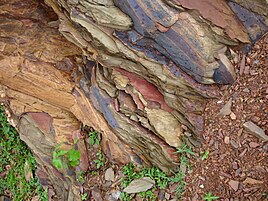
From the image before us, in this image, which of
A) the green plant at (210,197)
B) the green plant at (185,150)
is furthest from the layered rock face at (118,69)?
the green plant at (210,197)

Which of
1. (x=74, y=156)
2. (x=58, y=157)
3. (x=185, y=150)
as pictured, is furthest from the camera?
(x=58, y=157)

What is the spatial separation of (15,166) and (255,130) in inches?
147

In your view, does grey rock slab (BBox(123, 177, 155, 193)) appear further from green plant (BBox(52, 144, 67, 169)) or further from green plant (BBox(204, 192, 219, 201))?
green plant (BBox(52, 144, 67, 169))

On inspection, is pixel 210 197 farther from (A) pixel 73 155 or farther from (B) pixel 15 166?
(B) pixel 15 166

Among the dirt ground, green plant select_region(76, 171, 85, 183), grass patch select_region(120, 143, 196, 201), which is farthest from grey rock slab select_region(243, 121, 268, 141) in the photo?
green plant select_region(76, 171, 85, 183)

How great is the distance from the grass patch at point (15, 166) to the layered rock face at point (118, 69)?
0.60 m

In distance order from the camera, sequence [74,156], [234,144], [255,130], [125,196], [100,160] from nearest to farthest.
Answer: [255,130]
[234,144]
[125,196]
[100,160]
[74,156]

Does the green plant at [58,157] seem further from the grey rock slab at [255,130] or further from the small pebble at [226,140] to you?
the grey rock slab at [255,130]

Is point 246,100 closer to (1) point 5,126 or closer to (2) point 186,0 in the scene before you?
(2) point 186,0

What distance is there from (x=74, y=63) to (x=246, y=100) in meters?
1.87

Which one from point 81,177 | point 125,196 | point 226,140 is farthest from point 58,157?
point 226,140

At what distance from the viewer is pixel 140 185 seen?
4.11m

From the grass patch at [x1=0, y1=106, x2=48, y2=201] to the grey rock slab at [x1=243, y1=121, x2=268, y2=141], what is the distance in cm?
313

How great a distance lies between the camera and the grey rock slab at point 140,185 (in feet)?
13.3
